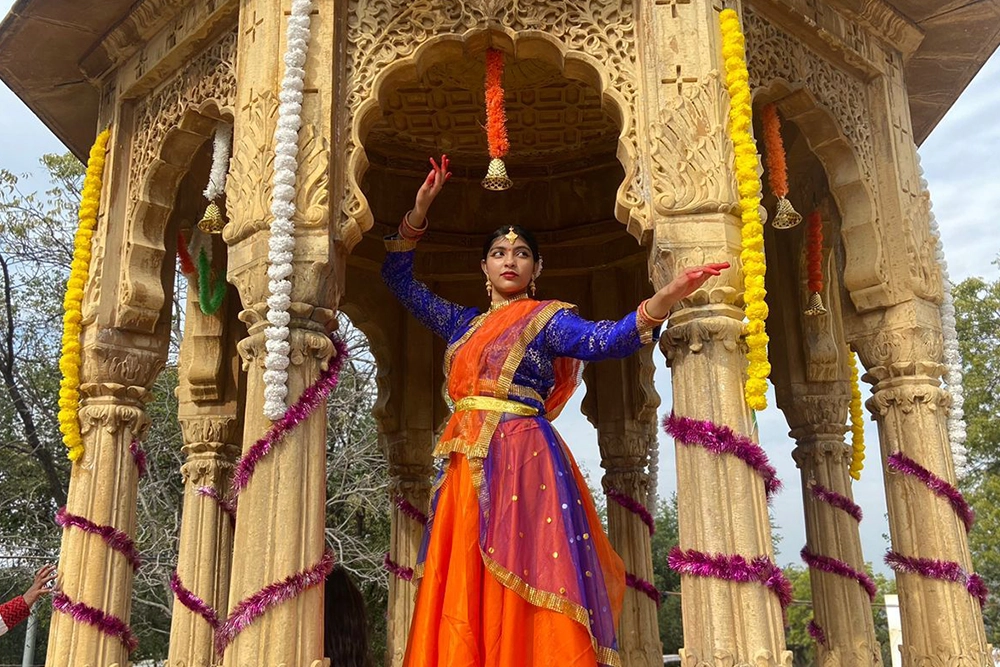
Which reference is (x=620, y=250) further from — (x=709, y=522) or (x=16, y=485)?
(x=16, y=485)

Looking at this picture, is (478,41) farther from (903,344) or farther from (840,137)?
(903,344)

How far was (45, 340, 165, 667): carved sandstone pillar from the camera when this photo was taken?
591 cm

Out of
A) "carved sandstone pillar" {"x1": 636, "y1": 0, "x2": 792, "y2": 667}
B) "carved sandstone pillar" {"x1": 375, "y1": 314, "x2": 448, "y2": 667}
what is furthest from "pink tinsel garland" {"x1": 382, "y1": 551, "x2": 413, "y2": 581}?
"carved sandstone pillar" {"x1": 636, "y1": 0, "x2": 792, "y2": 667}

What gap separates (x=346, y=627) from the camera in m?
3.73

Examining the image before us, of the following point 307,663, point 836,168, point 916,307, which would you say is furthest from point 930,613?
point 307,663

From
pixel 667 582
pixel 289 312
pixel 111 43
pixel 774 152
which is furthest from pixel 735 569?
pixel 667 582

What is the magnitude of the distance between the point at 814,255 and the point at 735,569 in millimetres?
4267

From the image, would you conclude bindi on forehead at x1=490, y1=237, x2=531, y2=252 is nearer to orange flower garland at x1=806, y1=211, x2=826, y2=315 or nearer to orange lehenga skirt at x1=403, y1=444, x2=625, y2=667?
orange lehenga skirt at x1=403, y1=444, x2=625, y2=667

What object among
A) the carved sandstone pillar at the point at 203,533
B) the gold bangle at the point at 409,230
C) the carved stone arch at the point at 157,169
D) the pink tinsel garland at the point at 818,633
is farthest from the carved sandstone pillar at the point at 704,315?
the carved sandstone pillar at the point at 203,533

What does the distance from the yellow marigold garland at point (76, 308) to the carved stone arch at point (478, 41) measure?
263 cm

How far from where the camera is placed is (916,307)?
6.16m

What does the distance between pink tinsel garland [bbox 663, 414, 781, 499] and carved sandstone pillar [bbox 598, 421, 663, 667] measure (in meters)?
4.13

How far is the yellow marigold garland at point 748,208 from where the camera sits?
187 inches

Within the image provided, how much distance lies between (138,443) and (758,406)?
14.5 feet
